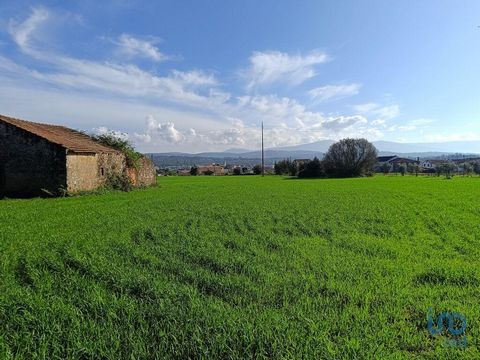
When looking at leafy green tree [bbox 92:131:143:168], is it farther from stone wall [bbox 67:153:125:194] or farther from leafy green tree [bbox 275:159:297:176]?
leafy green tree [bbox 275:159:297:176]

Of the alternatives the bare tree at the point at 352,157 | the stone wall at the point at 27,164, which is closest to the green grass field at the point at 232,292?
the stone wall at the point at 27,164

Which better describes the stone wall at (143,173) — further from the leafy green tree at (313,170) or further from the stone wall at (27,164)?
the leafy green tree at (313,170)

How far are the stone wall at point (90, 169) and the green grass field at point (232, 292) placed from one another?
12192 mm

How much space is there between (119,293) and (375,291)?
12.2 feet

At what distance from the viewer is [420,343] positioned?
3537 millimetres

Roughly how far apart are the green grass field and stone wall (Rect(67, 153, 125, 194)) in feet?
40.0

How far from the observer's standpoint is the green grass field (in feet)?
11.3

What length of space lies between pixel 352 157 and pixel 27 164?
5836 centimetres

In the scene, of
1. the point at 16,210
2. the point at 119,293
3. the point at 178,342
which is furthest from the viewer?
the point at 16,210

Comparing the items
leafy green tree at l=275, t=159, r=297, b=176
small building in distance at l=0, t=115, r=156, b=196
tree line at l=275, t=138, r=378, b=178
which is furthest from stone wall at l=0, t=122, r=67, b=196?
leafy green tree at l=275, t=159, r=297, b=176

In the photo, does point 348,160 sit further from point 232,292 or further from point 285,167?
point 232,292

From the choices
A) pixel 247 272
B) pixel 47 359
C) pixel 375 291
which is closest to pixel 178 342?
pixel 47 359

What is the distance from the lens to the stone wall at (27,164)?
2016cm

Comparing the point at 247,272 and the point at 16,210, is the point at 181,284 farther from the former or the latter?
the point at 16,210
